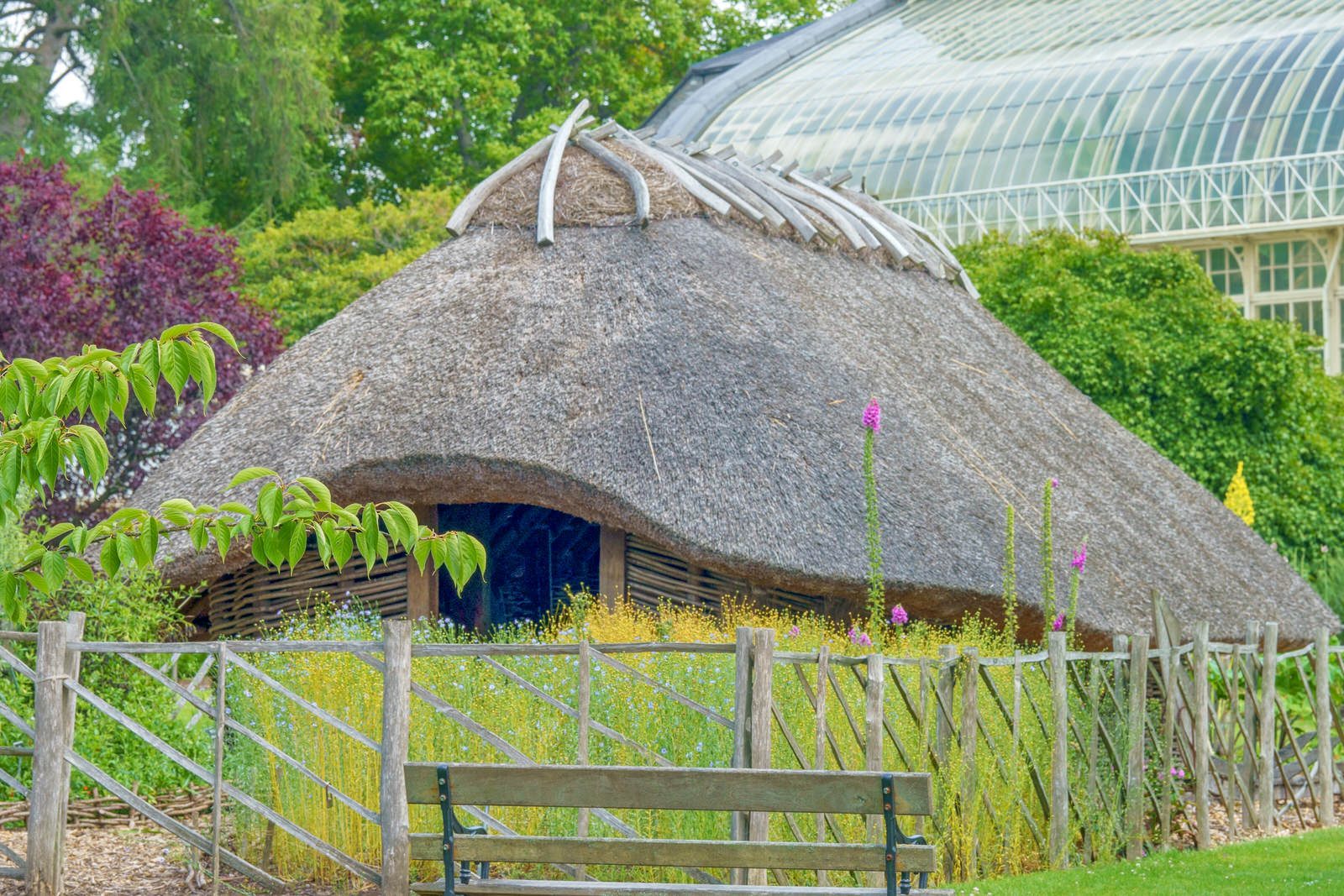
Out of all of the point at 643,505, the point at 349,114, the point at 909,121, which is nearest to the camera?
the point at 643,505

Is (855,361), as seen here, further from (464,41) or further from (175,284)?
(464,41)

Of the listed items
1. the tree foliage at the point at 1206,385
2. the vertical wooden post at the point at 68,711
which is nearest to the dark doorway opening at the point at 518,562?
the vertical wooden post at the point at 68,711

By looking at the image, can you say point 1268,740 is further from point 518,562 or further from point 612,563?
point 518,562

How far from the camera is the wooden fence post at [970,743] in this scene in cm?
891

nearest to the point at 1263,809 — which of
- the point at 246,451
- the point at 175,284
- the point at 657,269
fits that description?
the point at 657,269

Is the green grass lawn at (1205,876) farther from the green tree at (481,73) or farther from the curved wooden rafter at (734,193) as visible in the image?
the green tree at (481,73)

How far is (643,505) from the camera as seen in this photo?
37.0 ft

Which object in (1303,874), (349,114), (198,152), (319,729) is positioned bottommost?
(1303,874)

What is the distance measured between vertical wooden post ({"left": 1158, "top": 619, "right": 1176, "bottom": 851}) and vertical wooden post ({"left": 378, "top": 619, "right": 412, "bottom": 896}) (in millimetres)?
4875

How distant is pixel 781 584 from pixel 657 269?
3122 millimetres

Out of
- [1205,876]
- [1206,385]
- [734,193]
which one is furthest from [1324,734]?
[1206,385]

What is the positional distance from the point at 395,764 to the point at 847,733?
2567 millimetres

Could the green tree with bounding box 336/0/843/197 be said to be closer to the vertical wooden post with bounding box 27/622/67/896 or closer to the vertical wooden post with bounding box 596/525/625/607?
the vertical wooden post with bounding box 596/525/625/607

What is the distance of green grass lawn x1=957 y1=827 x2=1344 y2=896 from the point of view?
28.3 ft
